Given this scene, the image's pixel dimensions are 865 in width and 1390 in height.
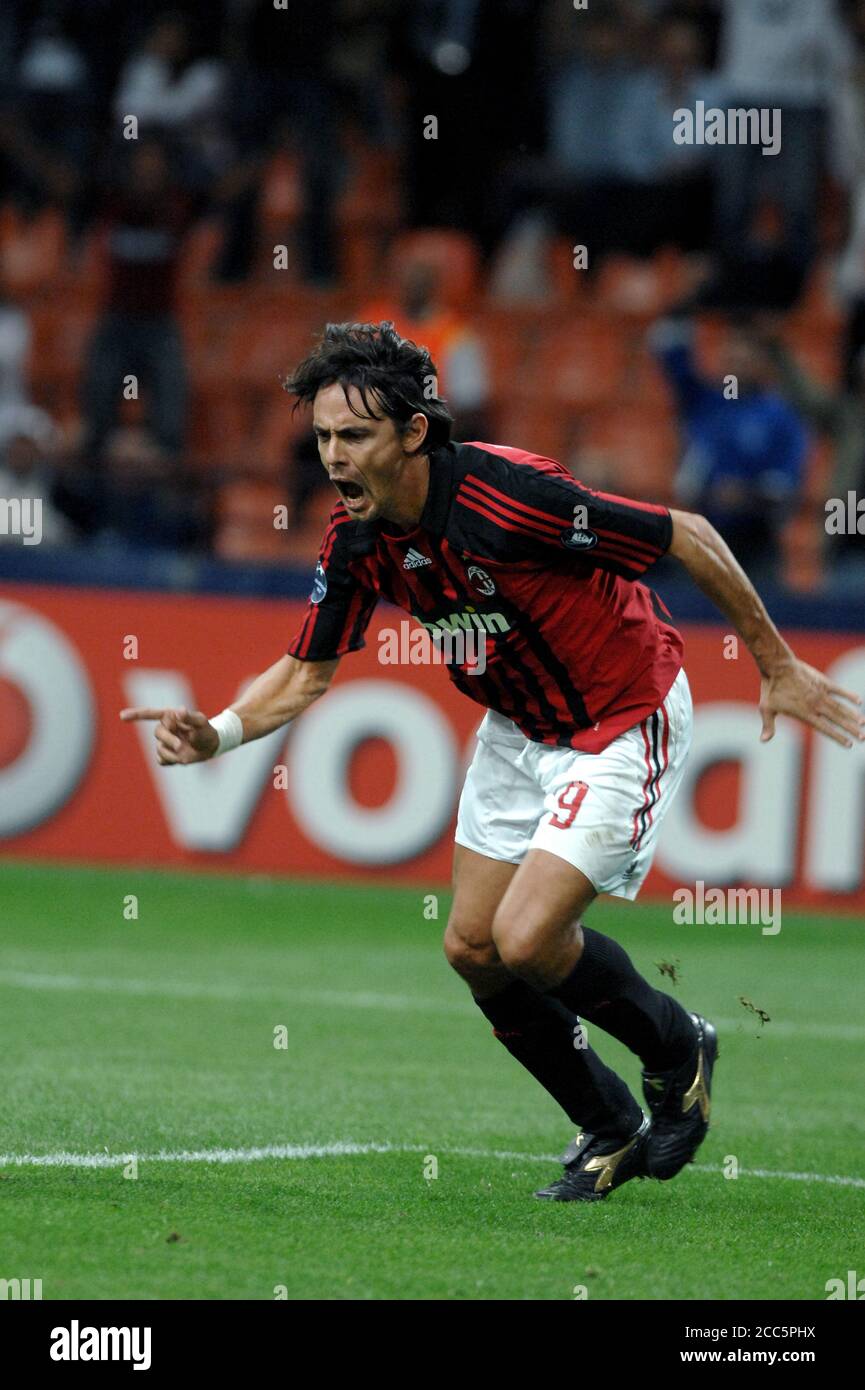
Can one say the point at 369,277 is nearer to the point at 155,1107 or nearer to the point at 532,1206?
the point at 155,1107

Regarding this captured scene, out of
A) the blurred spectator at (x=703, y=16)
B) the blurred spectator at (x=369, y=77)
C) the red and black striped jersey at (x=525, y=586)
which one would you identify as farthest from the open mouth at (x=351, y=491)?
the blurred spectator at (x=369, y=77)

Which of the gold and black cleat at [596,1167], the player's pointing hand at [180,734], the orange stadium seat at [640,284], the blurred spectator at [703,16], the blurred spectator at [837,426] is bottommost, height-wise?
the gold and black cleat at [596,1167]

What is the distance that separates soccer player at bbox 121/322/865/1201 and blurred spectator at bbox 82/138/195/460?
9102 mm

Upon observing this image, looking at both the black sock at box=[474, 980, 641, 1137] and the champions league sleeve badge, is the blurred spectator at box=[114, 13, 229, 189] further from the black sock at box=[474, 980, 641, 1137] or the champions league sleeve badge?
the black sock at box=[474, 980, 641, 1137]

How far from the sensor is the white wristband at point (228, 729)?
18.9 ft

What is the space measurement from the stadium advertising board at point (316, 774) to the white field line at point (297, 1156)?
19.8 ft

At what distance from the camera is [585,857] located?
5.45 meters

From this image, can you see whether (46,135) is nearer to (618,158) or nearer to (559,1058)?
(618,158)

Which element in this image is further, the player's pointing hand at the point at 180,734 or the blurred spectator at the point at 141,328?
the blurred spectator at the point at 141,328

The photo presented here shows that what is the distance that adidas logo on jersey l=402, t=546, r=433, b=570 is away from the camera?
5.56 meters

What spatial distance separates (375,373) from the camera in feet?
17.7

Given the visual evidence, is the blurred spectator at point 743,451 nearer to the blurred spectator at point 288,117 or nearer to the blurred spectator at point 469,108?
the blurred spectator at point 469,108

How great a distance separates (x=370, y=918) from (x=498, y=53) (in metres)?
8.13

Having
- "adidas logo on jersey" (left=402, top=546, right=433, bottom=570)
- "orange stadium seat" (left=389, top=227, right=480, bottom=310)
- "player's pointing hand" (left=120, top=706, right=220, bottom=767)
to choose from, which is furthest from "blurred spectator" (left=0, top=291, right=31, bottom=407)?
"adidas logo on jersey" (left=402, top=546, right=433, bottom=570)
